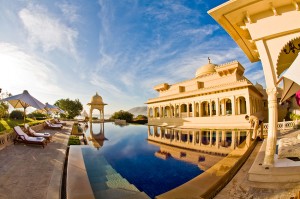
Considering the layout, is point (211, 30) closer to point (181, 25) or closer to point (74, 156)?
point (181, 25)

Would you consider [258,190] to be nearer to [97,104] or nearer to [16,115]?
[16,115]

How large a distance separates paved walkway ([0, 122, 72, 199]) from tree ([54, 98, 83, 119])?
4361 centimetres

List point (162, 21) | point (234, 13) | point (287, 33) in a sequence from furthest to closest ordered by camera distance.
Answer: point (162, 21), point (234, 13), point (287, 33)

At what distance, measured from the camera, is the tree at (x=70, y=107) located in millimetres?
48719

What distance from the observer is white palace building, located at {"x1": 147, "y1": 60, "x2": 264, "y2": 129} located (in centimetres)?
2036

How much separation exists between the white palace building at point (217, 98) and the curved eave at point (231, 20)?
557 inches

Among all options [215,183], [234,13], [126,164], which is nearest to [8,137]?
[126,164]

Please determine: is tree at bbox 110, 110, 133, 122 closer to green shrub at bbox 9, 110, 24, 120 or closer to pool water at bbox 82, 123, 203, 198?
green shrub at bbox 9, 110, 24, 120

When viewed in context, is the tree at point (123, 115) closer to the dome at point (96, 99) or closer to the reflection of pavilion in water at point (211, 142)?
the dome at point (96, 99)

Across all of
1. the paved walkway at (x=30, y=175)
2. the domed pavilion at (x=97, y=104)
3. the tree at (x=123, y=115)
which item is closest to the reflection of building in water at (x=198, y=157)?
the paved walkway at (x=30, y=175)

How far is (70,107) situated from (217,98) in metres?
40.4

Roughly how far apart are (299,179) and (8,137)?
42.5 ft

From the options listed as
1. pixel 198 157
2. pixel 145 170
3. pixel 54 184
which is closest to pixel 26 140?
pixel 54 184

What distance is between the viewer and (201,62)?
32125 millimetres
